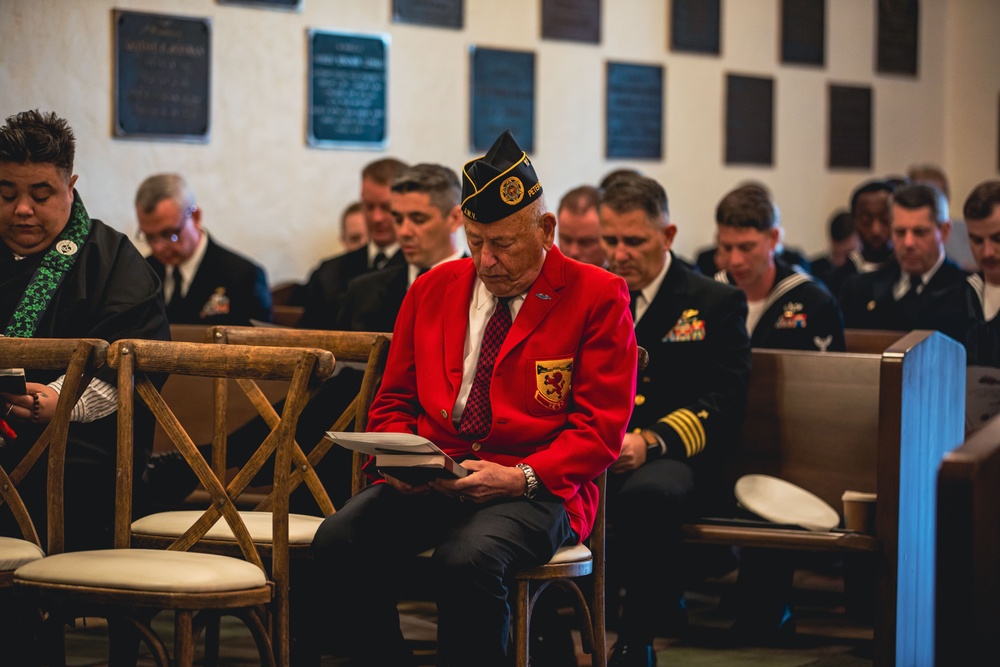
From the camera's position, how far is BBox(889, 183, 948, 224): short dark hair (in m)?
5.82

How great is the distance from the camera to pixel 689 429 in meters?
3.95

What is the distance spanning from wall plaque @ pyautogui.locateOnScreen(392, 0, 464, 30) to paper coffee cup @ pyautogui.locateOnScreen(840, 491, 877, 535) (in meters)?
4.61

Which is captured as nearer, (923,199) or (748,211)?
(748,211)

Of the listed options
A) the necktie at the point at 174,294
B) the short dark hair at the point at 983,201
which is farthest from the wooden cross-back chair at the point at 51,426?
the short dark hair at the point at 983,201

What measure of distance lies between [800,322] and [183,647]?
269 centimetres

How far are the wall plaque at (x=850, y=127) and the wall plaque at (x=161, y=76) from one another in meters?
4.76

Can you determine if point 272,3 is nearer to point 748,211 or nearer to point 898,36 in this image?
point 748,211

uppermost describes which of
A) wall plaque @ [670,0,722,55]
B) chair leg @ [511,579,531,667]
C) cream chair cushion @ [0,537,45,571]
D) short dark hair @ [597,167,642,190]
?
wall plaque @ [670,0,722,55]

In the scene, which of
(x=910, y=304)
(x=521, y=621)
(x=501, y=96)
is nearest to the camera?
(x=521, y=621)

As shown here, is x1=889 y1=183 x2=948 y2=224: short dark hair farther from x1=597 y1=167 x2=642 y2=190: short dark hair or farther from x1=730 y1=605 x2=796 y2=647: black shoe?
x1=730 y1=605 x2=796 y2=647: black shoe

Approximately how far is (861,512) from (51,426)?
2.19 m

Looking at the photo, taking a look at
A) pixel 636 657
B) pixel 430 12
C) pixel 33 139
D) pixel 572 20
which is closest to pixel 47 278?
pixel 33 139

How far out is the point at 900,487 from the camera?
357 centimetres

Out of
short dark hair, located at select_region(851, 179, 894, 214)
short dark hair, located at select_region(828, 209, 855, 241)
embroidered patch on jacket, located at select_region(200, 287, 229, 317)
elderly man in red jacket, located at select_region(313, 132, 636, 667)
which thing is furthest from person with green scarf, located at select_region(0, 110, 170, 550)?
short dark hair, located at select_region(828, 209, 855, 241)
